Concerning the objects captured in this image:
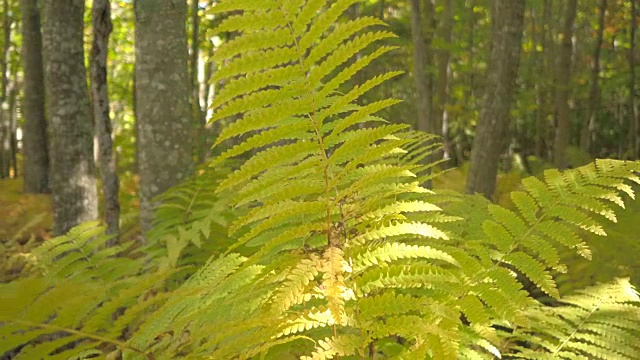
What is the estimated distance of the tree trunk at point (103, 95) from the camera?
4.18m

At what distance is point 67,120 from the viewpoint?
201 inches

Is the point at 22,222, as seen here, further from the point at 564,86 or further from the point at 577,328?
the point at 564,86

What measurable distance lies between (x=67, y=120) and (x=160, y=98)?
4.38ft

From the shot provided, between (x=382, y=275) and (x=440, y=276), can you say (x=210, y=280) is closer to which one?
(x=382, y=275)

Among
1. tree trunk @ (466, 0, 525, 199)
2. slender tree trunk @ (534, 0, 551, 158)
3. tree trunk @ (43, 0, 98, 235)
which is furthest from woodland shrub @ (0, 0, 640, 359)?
slender tree trunk @ (534, 0, 551, 158)

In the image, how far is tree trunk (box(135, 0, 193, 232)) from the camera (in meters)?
4.32

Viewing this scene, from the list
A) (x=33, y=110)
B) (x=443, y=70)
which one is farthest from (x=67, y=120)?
(x=443, y=70)

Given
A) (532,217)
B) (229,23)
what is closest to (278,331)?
(229,23)

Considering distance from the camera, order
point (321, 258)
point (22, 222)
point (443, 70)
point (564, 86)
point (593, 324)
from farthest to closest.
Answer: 1. point (443, 70)
2. point (564, 86)
3. point (22, 222)
4. point (593, 324)
5. point (321, 258)

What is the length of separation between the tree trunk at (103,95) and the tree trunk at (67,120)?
100cm

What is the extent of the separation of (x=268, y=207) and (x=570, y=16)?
10969 mm

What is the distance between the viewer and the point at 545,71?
19.7m

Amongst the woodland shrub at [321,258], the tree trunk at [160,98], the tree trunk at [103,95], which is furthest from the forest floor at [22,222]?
the woodland shrub at [321,258]

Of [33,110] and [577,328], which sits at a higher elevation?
[33,110]
